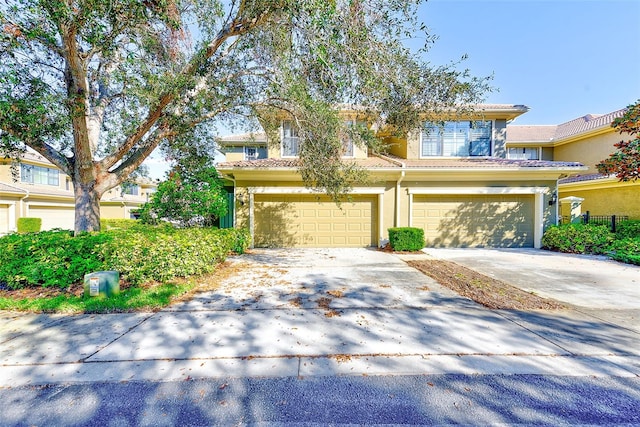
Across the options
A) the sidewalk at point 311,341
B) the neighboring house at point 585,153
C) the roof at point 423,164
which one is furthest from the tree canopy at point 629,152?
the sidewalk at point 311,341

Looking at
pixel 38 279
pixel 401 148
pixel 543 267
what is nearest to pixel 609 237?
pixel 543 267

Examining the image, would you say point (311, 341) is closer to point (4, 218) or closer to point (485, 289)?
point (485, 289)

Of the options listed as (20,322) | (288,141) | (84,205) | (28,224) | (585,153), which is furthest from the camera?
(28,224)

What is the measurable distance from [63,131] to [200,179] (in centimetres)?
297

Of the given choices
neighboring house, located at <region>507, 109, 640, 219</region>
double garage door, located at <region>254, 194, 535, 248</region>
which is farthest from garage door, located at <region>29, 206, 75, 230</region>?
neighboring house, located at <region>507, 109, 640, 219</region>

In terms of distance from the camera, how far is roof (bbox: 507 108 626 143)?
50.2 ft

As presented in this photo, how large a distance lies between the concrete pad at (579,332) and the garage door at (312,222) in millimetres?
6731

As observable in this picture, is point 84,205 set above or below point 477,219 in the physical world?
above

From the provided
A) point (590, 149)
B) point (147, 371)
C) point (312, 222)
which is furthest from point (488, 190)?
point (147, 371)

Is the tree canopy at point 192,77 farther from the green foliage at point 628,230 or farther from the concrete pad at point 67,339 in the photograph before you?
the green foliage at point 628,230

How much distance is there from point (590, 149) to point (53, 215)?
34.8m

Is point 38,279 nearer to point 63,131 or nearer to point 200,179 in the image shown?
point 63,131

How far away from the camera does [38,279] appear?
498 centimetres

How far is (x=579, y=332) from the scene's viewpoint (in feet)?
11.4
